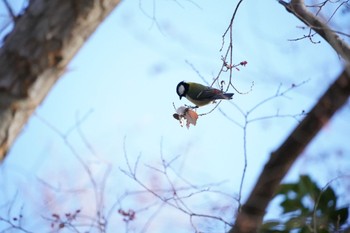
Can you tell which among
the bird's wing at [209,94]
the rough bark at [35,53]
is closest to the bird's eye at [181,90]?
the bird's wing at [209,94]

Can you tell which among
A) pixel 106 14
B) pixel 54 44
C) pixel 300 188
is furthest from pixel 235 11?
pixel 300 188

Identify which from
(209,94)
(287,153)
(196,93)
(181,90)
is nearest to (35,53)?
(287,153)

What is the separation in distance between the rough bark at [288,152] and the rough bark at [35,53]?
0.82 meters

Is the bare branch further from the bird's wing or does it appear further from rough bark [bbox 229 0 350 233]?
the bird's wing

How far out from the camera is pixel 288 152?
5.13 ft

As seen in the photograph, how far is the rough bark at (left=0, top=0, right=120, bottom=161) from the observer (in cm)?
119

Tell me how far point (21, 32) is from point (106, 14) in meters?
0.29

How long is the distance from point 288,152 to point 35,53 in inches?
37.3

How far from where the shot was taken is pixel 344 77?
4.76 feet

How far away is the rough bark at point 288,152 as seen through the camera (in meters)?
1.45

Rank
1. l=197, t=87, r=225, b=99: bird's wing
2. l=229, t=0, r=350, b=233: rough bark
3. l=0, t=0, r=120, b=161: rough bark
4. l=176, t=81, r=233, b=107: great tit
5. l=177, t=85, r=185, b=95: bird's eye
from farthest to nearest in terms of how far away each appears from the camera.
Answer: l=177, t=85, r=185, b=95: bird's eye < l=176, t=81, r=233, b=107: great tit < l=197, t=87, r=225, b=99: bird's wing < l=229, t=0, r=350, b=233: rough bark < l=0, t=0, r=120, b=161: rough bark

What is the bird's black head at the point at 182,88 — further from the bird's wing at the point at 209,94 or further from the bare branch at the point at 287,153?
the bare branch at the point at 287,153

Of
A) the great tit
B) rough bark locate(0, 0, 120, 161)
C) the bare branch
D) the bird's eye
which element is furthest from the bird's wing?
rough bark locate(0, 0, 120, 161)

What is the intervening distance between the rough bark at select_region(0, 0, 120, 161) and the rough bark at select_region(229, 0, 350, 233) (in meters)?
0.82
